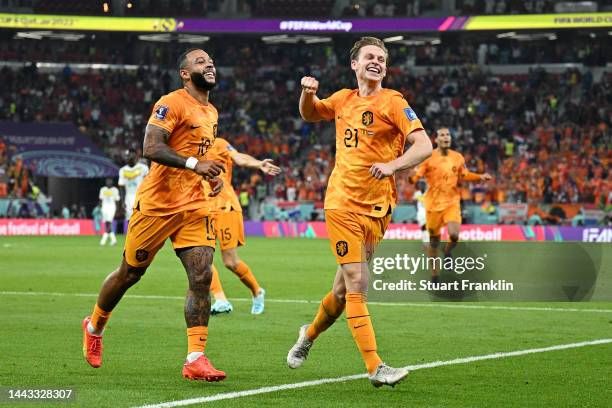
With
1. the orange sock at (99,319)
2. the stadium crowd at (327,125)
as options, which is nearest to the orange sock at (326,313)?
the orange sock at (99,319)

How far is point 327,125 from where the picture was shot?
52.8m

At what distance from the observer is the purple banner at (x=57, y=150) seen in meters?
46.3

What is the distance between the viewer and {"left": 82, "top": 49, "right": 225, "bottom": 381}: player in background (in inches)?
349

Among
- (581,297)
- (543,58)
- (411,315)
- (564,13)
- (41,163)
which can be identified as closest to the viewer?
(411,315)

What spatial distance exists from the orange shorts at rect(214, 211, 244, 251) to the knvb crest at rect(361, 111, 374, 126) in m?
5.94

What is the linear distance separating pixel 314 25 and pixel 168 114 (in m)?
45.7

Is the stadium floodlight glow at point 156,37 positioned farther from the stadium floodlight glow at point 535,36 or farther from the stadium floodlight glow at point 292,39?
the stadium floodlight glow at point 535,36

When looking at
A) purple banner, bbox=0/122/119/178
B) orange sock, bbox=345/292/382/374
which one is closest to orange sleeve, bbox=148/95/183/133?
orange sock, bbox=345/292/382/374

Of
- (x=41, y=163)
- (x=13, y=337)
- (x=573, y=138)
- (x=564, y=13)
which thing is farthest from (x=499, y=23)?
(x=13, y=337)

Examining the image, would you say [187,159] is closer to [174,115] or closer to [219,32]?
[174,115]

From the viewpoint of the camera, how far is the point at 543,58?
5397 cm

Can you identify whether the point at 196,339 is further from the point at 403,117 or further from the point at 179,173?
the point at 403,117

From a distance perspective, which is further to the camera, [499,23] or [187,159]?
[499,23]

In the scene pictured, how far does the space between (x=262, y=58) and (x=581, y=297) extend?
42404 millimetres
